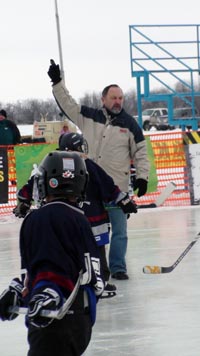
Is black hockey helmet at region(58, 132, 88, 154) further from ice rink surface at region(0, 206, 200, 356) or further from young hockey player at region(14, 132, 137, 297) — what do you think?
ice rink surface at region(0, 206, 200, 356)

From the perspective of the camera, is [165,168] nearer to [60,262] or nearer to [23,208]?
[23,208]

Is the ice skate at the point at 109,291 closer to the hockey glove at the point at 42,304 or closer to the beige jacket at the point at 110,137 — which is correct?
the beige jacket at the point at 110,137

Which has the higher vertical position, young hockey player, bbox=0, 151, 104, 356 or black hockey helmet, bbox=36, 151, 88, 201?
black hockey helmet, bbox=36, 151, 88, 201

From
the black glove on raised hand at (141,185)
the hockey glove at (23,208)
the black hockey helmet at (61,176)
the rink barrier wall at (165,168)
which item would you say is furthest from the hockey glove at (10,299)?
the rink barrier wall at (165,168)

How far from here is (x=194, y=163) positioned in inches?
640

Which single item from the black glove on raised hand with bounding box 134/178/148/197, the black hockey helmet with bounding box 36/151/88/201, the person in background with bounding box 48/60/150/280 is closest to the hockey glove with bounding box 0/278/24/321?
the black hockey helmet with bounding box 36/151/88/201

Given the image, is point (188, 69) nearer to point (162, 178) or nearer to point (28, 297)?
point (162, 178)

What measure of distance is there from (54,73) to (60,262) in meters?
4.36

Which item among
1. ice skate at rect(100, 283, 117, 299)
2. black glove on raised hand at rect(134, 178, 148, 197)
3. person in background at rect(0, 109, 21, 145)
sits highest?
black glove on raised hand at rect(134, 178, 148, 197)

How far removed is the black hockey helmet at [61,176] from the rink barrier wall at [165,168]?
38.6ft

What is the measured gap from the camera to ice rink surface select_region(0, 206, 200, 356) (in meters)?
6.01

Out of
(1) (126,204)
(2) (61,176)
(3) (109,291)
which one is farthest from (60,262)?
(3) (109,291)

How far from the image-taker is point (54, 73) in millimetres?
8062

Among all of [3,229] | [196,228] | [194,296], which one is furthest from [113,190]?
[3,229]
